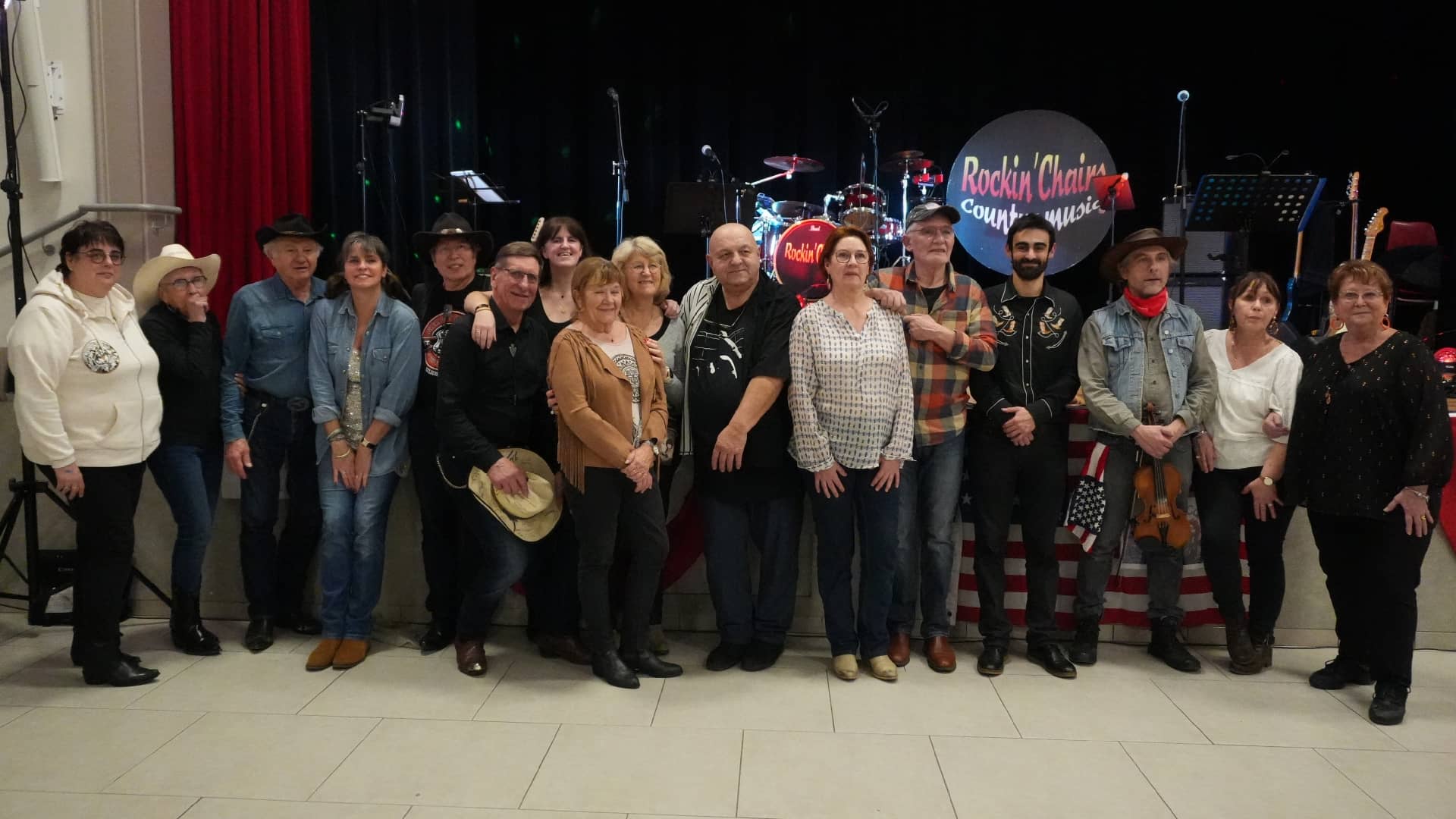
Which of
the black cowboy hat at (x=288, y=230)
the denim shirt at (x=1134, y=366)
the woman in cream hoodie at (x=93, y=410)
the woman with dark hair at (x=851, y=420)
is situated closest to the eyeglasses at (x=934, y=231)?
the woman with dark hair at (x=851, y=420)

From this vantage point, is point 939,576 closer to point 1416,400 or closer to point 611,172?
point 1416,400

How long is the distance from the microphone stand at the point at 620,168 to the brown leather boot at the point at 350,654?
3.98 m

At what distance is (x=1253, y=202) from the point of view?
494 centimetres

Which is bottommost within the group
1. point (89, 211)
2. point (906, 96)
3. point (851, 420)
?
point (851, 420)

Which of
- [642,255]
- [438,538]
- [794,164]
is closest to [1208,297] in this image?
[794,164]

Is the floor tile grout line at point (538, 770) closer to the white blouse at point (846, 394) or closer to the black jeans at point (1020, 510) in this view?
the white blouse at point (846, 394)

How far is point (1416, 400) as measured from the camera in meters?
2.99

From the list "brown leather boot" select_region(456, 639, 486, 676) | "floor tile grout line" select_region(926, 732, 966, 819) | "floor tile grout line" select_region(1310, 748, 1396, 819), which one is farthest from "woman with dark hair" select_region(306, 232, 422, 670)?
"floor tile grout line" select_region(1310, 748, 1396, 819)

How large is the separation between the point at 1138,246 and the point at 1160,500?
3.02 feet

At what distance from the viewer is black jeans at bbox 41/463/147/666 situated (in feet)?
10.3

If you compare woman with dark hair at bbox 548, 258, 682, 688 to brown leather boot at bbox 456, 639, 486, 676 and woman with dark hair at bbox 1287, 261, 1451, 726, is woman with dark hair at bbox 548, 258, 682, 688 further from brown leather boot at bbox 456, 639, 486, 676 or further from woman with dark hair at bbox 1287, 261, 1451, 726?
woman with dark hair at bbox 1287, 261, 1451, 726

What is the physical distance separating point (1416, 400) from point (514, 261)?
2946 mm

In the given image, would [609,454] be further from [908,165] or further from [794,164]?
[908,165]

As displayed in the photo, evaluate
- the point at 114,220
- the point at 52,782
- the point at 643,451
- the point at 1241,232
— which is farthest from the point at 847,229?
the point at 114,220
